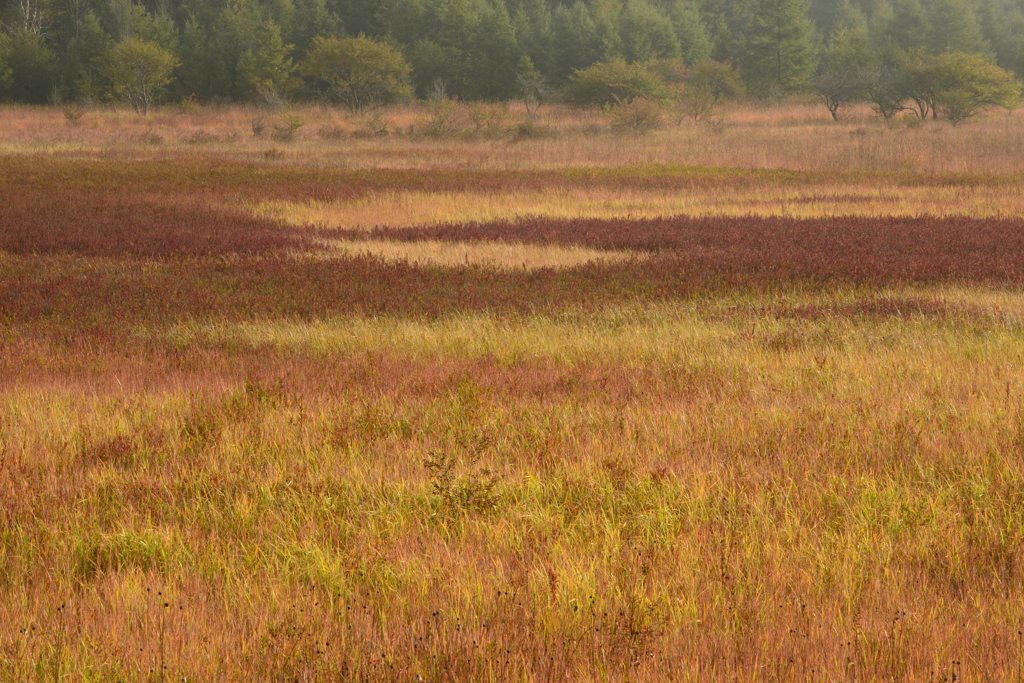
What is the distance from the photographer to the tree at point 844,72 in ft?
166

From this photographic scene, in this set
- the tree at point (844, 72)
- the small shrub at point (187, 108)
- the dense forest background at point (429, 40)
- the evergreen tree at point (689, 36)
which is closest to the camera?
the tree at point (844, 72)

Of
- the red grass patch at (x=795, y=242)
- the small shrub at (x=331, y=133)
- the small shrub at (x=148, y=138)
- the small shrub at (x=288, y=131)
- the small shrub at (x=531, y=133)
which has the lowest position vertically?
the small shrub at (x=531, y=133)

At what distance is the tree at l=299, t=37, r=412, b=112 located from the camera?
5947cm

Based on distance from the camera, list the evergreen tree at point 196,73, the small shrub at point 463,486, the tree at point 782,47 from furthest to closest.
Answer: the tree at point 782,47 < the evergreen tree at point 196,73 < the small shrub at point 463,486

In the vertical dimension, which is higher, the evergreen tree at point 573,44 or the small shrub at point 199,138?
the evergreen tree at point 573,44

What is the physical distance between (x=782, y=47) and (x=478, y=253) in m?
63.2

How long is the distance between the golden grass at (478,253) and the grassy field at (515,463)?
160 mm

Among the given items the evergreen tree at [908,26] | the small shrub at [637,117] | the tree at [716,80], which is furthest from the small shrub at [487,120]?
the evergreen tree at [908,26]

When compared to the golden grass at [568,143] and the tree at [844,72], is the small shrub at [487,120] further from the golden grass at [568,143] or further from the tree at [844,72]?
the tree at [844,72]

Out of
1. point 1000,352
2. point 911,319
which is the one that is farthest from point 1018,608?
point 911,319

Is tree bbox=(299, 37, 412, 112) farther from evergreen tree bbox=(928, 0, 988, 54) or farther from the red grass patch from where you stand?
evergreen tree bbox=(928, 0, 988, 54)

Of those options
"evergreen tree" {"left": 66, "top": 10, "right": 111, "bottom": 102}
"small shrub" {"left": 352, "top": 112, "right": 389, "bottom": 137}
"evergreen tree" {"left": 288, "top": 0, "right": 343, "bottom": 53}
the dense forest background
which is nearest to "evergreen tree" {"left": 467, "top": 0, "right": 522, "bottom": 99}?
the dense forest background

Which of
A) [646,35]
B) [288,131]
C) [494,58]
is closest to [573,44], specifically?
[494,58]

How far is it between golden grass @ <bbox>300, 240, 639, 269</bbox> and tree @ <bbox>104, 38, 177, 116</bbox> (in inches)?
1877
